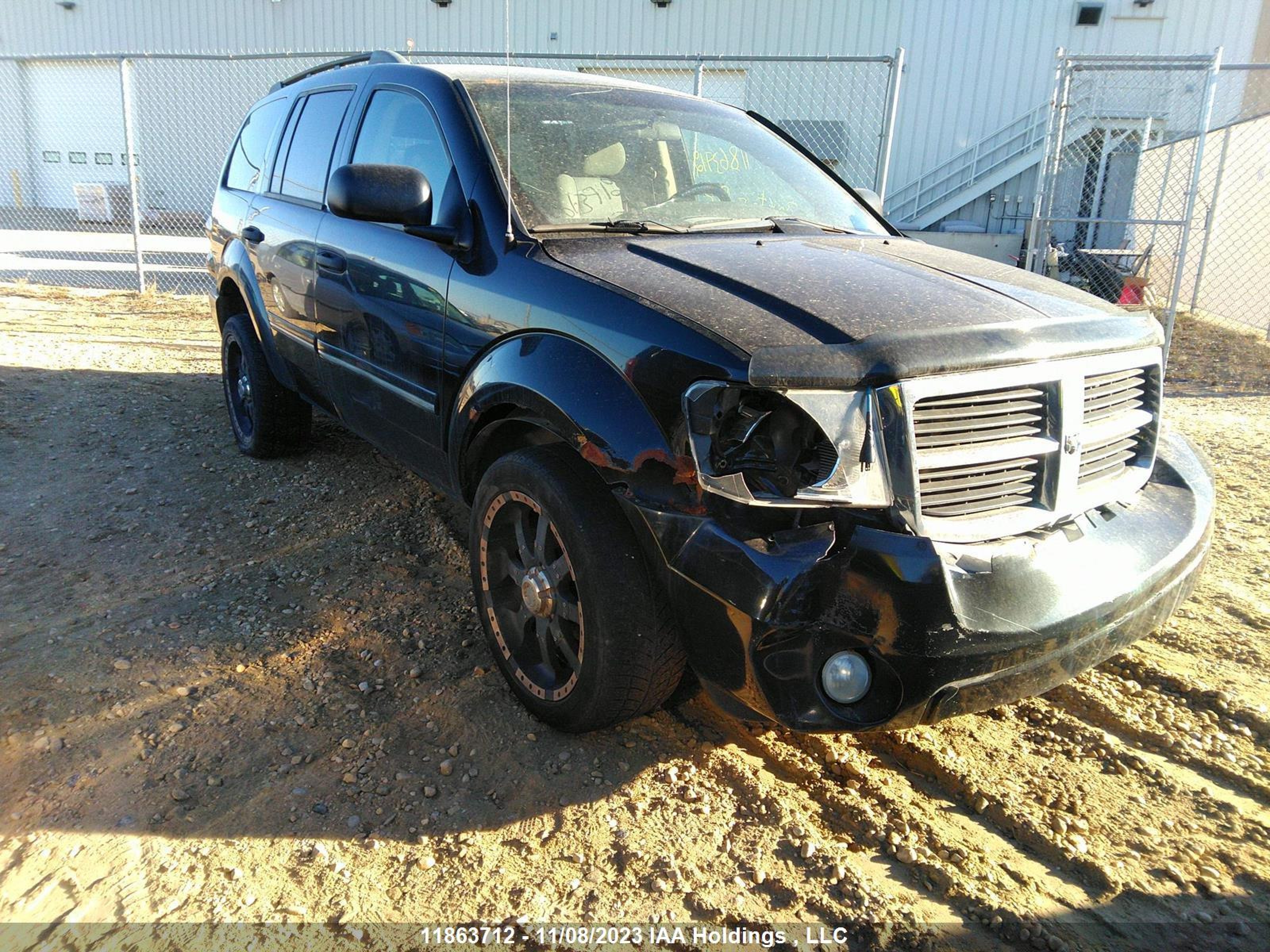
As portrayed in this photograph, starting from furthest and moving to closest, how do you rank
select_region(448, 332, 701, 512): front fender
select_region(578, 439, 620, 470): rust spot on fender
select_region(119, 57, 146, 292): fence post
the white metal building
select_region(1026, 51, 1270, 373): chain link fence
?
the white metal building, select_region(119, 57, 146, 292): fence post, select_region(1026, 51, 1270, 373): chain link fence, select_region(578, 439, 620, 470): rust spot on fender, select_region(448, 332, 701, 512): front fender

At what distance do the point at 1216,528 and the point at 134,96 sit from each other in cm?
2356

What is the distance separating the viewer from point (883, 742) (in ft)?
8.61

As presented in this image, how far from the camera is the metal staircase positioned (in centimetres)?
1552

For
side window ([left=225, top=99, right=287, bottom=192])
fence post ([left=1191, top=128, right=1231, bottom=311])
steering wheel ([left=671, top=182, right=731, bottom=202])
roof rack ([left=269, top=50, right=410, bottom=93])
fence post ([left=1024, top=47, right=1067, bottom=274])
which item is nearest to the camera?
steering wheel ([left=671, top=182, right=731, bottom=202])

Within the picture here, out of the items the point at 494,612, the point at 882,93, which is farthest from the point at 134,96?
the point at 494,612

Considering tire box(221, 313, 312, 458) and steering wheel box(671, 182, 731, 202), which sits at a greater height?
steering wheel box(671, 182, 731, 202)

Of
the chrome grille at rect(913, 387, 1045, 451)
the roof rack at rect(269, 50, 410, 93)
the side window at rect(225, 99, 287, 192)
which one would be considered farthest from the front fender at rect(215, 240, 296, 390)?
the chrome grille at rect(913, 387, 1045, 451)

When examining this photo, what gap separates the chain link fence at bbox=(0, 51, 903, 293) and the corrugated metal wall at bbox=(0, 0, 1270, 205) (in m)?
0.71

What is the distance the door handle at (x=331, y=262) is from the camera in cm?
351

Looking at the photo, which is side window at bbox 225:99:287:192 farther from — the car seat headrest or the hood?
the hood

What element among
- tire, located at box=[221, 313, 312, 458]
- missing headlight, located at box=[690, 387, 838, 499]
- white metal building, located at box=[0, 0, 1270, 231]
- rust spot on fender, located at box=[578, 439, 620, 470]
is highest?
white metal building, located at box=[0, 0, 1270, 231]

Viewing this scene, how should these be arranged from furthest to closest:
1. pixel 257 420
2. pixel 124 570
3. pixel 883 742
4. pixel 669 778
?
pixel 257 420 → pixel 124 570 → pixel 883 742 → pixel 669 778

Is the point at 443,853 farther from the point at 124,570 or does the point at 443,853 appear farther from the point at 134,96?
the point at 134,96

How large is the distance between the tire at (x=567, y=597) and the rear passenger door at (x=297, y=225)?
1.73 meters
